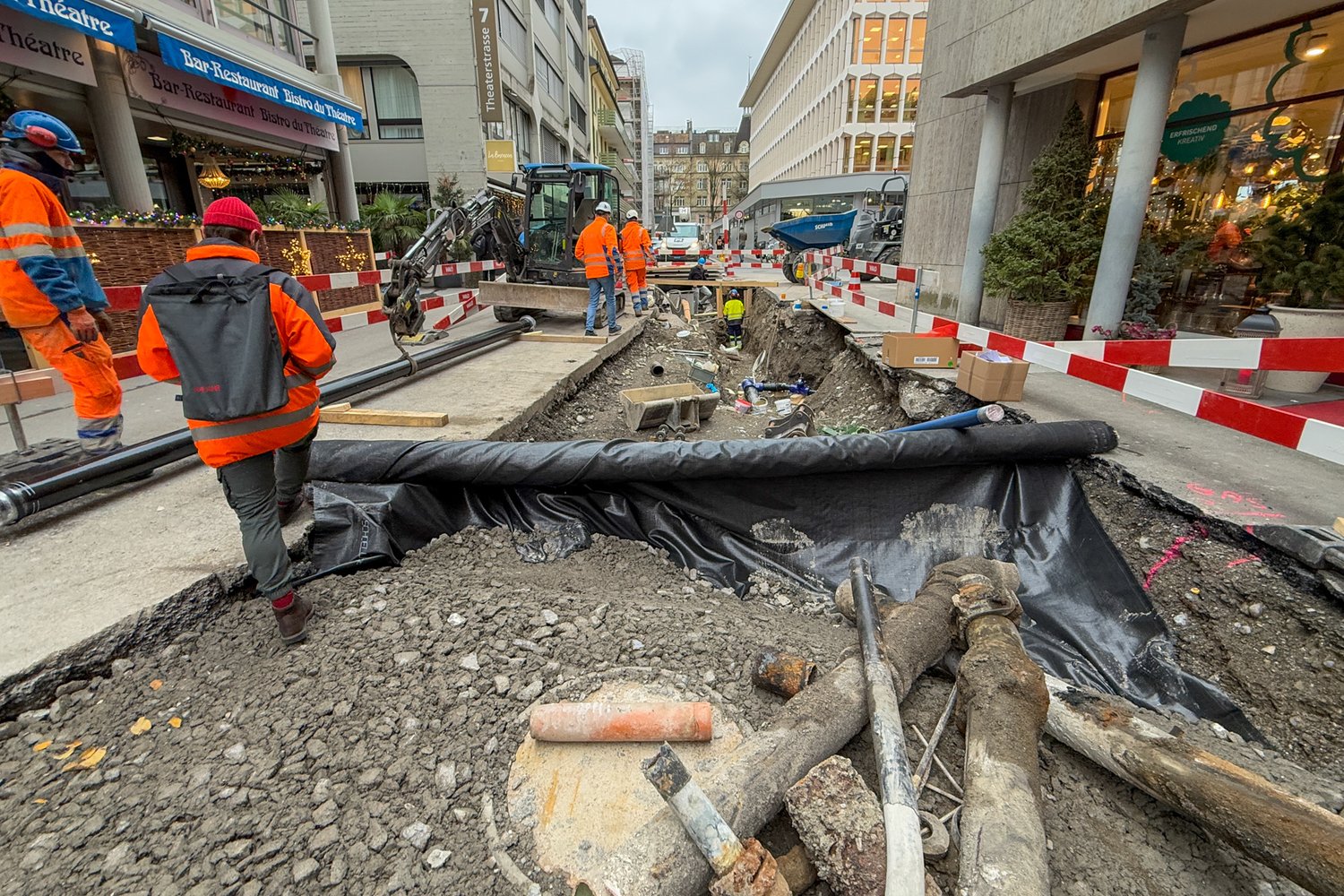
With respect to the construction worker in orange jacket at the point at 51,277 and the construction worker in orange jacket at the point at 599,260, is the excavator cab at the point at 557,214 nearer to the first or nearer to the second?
the construction worker in orange jacket at the point at 599,260

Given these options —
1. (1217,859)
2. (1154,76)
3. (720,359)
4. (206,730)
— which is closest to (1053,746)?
(1217,859)

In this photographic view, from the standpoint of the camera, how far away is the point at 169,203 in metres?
11.2

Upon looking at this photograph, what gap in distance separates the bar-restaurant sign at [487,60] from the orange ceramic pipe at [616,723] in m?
20.4

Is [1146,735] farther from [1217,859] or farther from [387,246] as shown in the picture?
[387,246]

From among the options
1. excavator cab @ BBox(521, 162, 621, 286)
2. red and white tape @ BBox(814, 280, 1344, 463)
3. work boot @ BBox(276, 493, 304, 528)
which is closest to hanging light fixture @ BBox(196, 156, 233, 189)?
excavator cab @ BBox(521, 162, 621, 286)

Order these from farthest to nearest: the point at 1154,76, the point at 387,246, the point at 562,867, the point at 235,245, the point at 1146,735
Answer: the point at 387,246, the point at 1154,76, the point at 235,245, the point at 1146,735, the point at 562,867

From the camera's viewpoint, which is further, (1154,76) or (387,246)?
(387,246)

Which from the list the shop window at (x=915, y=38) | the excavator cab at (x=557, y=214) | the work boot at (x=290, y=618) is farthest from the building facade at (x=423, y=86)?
the shop window at (x=915, y=38)

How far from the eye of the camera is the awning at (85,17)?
598 cm

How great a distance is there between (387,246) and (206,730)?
16135mm

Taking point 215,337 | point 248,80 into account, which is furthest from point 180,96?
point 215,337

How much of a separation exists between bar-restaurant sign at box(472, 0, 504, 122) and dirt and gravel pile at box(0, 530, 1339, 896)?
19478mm

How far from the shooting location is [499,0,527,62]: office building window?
20359mm

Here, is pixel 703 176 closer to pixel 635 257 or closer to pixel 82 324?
pixel 635 257
